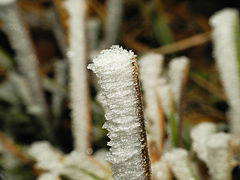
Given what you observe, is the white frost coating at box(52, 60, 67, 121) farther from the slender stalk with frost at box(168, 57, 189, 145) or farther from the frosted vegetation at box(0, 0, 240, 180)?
the slender stalk with frost at box(168, 57, 189, 145)

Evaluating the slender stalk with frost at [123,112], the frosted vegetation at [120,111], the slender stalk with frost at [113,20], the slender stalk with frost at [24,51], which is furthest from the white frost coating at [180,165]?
the slender stalk with frost at [113,20]

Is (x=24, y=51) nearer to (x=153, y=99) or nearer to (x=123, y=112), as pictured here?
(x=153, y=99)

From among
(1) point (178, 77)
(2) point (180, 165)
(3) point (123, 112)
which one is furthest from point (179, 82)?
(3) point (123, 112)

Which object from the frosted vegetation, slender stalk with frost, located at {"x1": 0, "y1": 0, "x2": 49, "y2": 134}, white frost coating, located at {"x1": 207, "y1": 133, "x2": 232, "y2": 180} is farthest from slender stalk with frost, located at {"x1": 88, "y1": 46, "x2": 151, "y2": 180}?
slender stalk with frost, located at {"x1": 0, "y1": 0, "x2": 49, "y2": 134}

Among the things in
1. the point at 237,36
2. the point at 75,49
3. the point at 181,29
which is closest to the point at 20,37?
the point at 75,49

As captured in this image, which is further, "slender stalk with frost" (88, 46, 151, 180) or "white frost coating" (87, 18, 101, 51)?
"white frost coating" (87, 18, 101, 51)

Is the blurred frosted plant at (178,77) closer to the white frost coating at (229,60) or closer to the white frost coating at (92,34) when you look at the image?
the white frost coating at (229,60)

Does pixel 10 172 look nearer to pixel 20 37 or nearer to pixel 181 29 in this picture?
pixel 20 37
